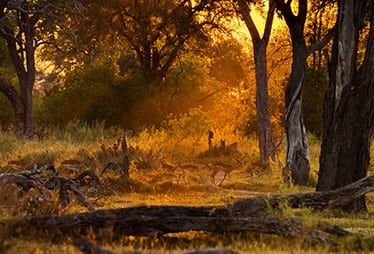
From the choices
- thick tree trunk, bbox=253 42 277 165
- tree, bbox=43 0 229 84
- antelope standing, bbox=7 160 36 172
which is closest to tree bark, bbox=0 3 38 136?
tree, bbox=43 0 229 84

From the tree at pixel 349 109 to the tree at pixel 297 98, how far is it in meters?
4.23

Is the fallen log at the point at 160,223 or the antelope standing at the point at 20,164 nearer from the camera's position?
the fallen log at the point at 160,223

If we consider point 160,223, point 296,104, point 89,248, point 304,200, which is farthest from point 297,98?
point 89,248

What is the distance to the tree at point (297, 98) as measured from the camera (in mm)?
17078

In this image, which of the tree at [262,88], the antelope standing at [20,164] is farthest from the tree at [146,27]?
the antelope standing at [20,164]

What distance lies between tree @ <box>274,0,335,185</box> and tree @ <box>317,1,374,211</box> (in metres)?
4.23

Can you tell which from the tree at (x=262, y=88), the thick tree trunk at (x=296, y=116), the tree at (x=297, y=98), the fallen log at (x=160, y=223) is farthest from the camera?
the tree at (x=262, y=88)

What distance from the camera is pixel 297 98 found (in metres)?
17.2

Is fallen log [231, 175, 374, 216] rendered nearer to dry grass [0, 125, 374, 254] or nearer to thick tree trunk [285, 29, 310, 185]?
dry grass [0, 125, 374, 254]

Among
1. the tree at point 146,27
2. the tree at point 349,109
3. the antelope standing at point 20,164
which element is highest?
the tree at point 146,27

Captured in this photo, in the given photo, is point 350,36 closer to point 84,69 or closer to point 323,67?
point 323,67

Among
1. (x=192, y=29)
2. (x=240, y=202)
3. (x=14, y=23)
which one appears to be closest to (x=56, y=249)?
(x=240, y=202)

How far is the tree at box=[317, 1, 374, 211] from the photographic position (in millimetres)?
12227

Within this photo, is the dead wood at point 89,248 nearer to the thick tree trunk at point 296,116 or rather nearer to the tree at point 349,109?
the tree at point 349,109
